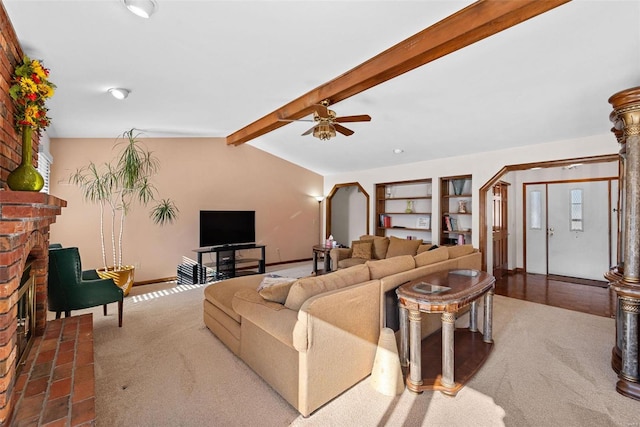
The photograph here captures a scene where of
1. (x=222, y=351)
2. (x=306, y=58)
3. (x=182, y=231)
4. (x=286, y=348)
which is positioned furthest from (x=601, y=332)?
(x=182, y=231)

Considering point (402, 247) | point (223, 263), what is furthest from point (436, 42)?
point (223, 263)

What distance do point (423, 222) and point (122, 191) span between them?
5594 millimetres

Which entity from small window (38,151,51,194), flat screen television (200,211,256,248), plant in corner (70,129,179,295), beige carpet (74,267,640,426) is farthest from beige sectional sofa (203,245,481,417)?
small window (38,151,51,194)

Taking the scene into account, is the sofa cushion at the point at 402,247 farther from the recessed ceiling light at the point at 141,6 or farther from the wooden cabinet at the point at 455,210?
the recessed ceiling light at the point at 141,6

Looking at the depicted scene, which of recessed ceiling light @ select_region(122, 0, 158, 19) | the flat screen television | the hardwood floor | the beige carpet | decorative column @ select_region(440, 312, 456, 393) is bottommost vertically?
the beige carpet

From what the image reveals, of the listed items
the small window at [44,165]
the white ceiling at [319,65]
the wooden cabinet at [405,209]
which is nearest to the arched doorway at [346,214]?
the wooden cabinet at [405,209]

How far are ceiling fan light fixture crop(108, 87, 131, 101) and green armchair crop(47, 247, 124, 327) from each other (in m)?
1.66

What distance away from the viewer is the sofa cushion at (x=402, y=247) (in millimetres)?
5039

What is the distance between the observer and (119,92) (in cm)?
306

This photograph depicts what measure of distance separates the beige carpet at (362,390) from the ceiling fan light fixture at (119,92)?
2.51 m

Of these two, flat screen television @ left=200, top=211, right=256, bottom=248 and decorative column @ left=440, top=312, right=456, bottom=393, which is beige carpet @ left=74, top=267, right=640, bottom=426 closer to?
decorative column @ left=440, top=312, right=456, bottom=393

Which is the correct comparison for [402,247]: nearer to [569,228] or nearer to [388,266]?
[388,266]

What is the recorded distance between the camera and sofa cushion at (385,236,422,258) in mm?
5039

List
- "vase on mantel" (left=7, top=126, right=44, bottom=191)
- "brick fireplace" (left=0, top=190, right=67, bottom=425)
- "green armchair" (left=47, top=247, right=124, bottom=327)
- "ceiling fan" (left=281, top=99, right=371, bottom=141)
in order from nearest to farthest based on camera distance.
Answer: "brick fireplace" (left=0, top=190, right=67, bottom=425)
"vase on mantel" (left=7, top=126, right=44, bottom=191)
"green armchair" (left=47, top=247, right=124, bottom=327)
"ceiling fan" (left=281, top=99, right=371, bottom=141)
